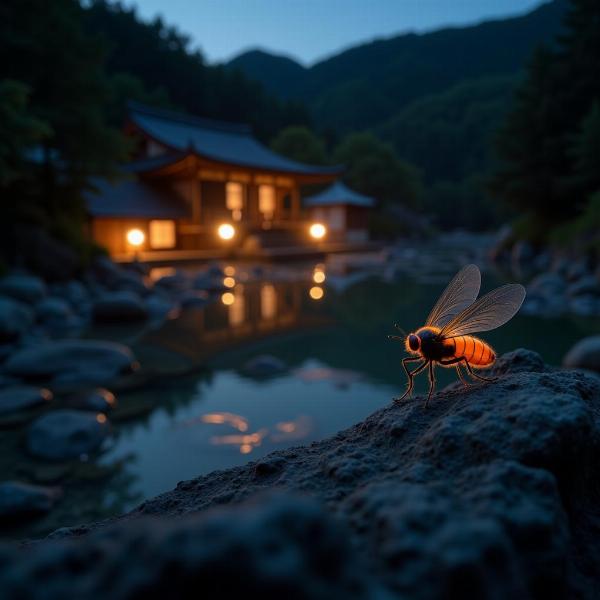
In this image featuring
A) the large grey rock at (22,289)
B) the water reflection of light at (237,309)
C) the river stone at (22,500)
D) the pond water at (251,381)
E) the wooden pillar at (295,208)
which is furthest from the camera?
the wooden pillar at (295,208)

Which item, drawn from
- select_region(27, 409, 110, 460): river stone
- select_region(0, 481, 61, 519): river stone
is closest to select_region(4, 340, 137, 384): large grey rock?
select_region(27, 409, 110, 460): river stone

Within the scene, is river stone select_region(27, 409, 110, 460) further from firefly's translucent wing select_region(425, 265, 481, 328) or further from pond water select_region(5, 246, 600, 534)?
firefly's translucent wing select_region(425, 265, 481, 328)

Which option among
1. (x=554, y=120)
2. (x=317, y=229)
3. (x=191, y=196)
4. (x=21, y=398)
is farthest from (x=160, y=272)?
(x=554, y=120)

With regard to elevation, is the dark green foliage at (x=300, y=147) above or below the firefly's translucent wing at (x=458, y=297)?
above

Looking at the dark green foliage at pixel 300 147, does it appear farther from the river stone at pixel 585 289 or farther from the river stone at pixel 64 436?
the river stone at pixel 64 436

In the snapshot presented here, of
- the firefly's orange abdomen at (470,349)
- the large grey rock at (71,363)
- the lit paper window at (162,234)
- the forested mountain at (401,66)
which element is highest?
the forested mountain at (401,66)

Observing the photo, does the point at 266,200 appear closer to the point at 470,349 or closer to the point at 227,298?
the point at 227,298

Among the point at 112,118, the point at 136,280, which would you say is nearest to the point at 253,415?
the point at 136,280

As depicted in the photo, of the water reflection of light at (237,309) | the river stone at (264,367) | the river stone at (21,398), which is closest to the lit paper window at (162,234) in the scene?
the water reflection of light at (237,309)

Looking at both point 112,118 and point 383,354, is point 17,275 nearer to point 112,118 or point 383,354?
point 383,354
